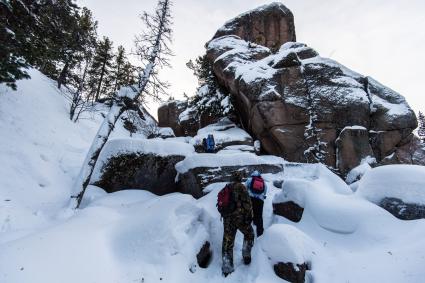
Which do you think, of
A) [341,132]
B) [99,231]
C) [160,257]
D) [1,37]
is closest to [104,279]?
[160,257]

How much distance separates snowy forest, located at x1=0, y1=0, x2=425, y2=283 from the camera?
252 inches

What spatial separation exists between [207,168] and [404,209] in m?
6.43

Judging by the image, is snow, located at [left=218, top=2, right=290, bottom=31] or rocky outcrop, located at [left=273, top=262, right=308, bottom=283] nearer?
rocky outcrop, located at [left=273, top=262, right=308, bottom=283]

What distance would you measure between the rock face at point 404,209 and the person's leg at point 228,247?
14.7 feet

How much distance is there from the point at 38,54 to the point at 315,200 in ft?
34.7

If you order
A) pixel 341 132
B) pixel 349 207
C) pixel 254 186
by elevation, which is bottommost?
pixel 349 207

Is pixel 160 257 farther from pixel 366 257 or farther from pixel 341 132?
pixel 341 132

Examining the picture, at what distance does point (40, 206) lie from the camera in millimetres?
9820

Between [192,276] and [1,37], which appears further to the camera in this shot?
[1,37]

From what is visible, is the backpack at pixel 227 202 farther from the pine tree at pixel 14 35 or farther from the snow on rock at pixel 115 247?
the pine tree at pixel 14 35

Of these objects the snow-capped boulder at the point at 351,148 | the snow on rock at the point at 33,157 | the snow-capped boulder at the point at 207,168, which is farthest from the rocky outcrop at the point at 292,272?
the snow-capped boulder at the point at 351,148

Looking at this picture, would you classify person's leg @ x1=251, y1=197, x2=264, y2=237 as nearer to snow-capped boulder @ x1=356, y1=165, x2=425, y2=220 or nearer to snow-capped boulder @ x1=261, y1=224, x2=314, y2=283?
snow-capped boulder @ x1=261, y1=224, x2=314, y2=283

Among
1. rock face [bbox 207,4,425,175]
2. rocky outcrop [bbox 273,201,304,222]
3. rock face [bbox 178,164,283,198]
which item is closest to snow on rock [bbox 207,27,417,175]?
rock face [bbox 207,4,425,175]

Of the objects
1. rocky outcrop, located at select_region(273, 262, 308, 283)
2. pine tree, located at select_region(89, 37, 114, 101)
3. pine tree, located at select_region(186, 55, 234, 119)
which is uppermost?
pine tree, located at select_region(89, 37, 114, 101)
